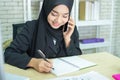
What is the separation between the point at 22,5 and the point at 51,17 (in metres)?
1.61

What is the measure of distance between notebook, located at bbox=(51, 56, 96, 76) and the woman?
21 centimetres

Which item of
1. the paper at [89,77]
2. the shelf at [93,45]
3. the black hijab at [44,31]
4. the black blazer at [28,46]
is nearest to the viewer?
the paper at [89,77]

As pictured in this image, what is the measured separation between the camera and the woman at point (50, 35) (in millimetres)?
1489

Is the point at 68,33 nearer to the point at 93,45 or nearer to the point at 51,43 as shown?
the point at 51,43

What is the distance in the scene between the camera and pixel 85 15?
3107 millimetres

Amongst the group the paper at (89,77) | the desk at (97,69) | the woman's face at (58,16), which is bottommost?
the paper at (89,77)

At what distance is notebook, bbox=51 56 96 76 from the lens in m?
1.15

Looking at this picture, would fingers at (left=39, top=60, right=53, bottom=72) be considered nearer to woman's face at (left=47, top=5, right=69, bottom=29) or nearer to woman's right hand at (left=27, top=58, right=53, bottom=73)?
woman's right hand at (left=27, top=58, right=53, bottom=73)

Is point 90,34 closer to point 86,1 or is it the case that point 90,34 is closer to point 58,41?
point 86,1

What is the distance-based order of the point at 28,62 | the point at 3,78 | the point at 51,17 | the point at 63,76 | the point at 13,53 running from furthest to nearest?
the point at 51,17 < the point at 13,53 < the point at 28,62 < the point at 63,76 < the point at 3,78

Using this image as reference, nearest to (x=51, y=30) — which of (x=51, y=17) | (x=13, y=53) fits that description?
(x=51, y=17)

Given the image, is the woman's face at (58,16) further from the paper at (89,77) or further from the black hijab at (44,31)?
the paper at (89,77)

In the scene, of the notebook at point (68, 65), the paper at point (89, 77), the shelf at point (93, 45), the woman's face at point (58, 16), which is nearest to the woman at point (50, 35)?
the woman's face at point (58, 16)

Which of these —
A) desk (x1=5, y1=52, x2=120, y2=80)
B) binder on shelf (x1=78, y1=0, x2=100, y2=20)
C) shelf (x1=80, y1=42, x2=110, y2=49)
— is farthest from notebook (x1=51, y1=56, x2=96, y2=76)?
binder on shelf (x1=78, y1=0, x2=100, y2=20)
